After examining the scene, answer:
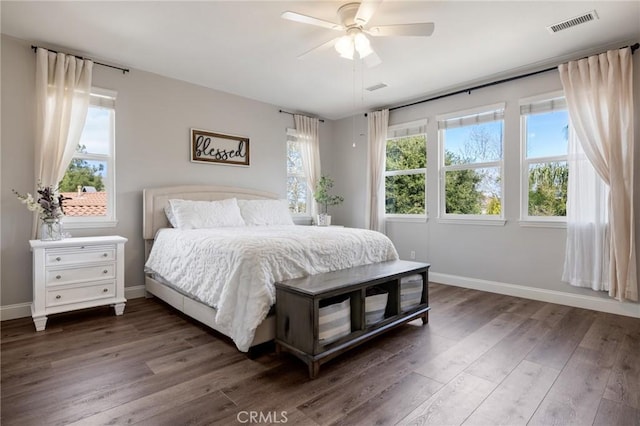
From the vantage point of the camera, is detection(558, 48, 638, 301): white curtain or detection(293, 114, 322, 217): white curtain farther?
detection(293, 114, 322, 217): white curtain

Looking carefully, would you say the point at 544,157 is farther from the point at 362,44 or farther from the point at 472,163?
the point at 362,44

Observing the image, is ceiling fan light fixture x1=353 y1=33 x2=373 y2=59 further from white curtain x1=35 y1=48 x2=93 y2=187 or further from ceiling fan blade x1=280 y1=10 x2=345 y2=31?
white curtain x1=35 y1=48 x2=93 y2=187

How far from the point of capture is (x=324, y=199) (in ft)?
18.3

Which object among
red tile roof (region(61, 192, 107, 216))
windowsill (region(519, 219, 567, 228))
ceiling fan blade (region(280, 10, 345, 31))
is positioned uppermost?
ceiling fan blade (region(280, 10, 345, 31))

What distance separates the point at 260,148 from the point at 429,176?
2.57 metres

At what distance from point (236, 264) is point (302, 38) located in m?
2.19

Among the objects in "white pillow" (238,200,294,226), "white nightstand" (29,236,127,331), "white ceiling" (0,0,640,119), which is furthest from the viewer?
"white pillow" (238,200,294,226)

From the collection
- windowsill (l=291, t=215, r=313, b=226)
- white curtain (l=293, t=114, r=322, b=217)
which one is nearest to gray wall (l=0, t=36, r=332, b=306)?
white curtain (l=293, t=114, r=322, b=217)

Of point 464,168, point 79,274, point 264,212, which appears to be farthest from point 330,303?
point 464,168

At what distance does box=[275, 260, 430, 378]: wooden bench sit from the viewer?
211 centimetres

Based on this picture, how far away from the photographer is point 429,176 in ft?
15.9

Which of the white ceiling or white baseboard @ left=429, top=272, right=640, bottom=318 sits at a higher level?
the white ceiling

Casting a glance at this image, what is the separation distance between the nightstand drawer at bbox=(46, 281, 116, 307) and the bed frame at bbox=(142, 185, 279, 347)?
47cm

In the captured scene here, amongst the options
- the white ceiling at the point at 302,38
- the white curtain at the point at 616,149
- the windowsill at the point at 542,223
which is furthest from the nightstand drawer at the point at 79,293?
the white curtain at the point at 616,149
